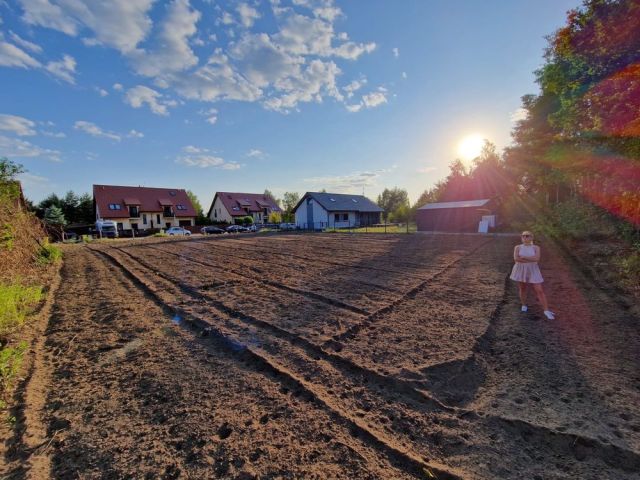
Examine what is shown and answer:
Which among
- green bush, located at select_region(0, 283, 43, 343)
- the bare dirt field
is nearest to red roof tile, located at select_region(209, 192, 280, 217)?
green bush, located at select_region(0, 283, 43, 343)

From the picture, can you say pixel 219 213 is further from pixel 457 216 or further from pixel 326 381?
pixel 326 381

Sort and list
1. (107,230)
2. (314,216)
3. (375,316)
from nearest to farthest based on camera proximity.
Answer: (375,316) < (107,230) < (314,216)

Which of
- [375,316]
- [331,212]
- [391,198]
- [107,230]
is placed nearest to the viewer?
[375,316]

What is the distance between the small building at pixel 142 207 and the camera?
40.4 meters

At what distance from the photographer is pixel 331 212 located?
126ft

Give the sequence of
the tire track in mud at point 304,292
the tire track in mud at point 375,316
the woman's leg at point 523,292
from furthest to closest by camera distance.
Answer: the tire track in mud at point 304,292, the woman's leg at point 523,292, the tire track in mud at point 375,316

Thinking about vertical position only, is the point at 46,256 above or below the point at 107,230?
below

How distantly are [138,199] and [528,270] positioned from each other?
48800 mm

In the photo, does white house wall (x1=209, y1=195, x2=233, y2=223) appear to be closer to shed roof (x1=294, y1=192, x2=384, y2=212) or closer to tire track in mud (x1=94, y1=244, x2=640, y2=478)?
shed roof (x1=294, y1=192, x2=384, y2=212)

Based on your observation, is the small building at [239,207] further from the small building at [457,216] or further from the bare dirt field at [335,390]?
the bare dirt field at [335,390]

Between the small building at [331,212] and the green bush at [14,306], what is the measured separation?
3199cm

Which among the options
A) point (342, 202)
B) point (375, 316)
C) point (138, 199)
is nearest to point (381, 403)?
point (375, 316)

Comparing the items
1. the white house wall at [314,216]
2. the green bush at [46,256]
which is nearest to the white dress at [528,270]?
the green bush at [46,256]

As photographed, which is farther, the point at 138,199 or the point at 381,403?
the point at 138,199
